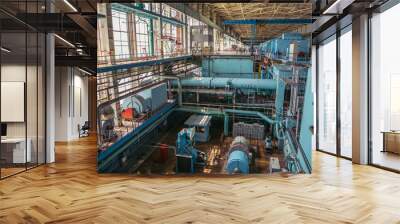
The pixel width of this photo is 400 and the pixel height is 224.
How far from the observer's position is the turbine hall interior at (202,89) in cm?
643

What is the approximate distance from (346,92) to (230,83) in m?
4.16

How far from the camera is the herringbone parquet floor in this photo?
391 centimetres

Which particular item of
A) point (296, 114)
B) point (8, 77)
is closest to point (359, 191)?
point (296, 114)

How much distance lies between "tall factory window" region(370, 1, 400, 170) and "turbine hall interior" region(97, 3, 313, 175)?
189cm

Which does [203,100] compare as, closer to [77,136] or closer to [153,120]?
[153,120]

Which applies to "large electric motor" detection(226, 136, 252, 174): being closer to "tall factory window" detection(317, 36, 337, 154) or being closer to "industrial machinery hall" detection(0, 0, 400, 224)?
"industrial machinery hall" detection(0, 0, 400, 224)

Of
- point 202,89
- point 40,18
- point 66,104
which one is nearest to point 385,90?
point 202,89

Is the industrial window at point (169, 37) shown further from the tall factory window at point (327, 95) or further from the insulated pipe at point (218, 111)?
the tall factory window at point (327, 95)

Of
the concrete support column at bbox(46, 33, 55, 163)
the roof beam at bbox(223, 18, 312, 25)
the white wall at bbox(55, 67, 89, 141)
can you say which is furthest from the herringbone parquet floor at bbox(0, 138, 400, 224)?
the white wall at bbox(55, 67, 89, 141)

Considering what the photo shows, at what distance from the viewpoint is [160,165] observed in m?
6.61

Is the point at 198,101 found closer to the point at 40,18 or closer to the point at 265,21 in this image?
the point at 265,21

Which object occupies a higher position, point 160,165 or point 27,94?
point 27,94

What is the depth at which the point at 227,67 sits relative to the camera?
647cm

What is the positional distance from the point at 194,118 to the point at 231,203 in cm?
232
